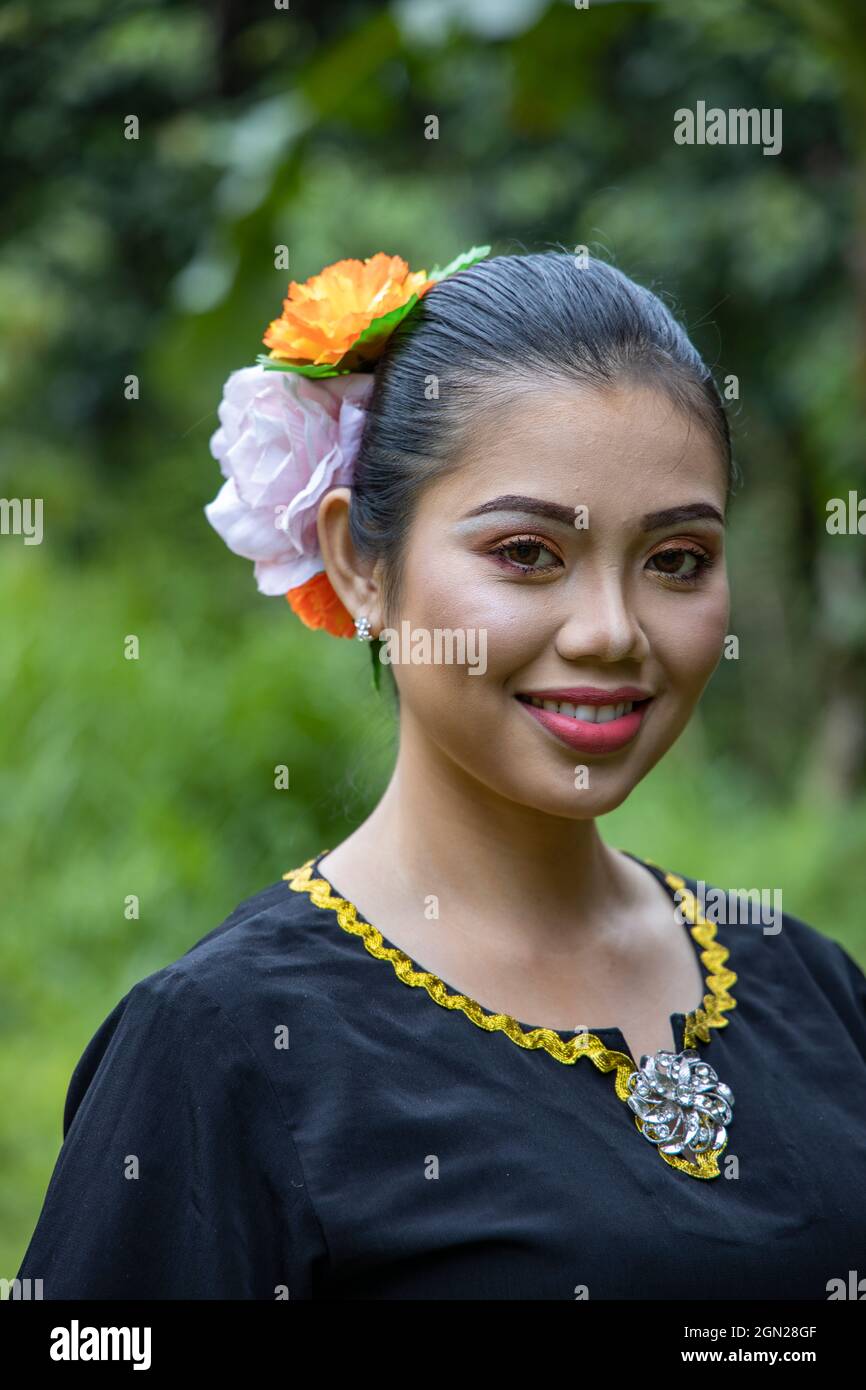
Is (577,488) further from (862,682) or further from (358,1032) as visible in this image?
(862,682)

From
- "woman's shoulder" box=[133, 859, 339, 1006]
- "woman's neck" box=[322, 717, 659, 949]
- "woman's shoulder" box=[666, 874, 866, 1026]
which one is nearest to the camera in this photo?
"woman's shoulder" box=[133, 859, 339, 1006]

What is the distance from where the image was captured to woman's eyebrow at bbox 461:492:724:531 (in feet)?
5.97

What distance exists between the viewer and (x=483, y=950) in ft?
6.47

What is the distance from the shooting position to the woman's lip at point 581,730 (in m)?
1.84

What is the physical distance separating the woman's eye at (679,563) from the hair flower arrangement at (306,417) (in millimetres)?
466

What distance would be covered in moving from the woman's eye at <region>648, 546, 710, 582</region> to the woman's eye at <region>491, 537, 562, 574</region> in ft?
0.45

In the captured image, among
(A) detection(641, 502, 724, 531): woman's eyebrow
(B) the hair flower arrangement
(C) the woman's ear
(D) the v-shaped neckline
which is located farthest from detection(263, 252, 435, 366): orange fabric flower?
(D) the v-shaped neckline

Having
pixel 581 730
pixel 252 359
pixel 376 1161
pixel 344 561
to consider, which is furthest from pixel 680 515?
pixel 252 359

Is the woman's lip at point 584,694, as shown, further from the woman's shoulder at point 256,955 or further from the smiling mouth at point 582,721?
the woman's shoulder at point 256,955

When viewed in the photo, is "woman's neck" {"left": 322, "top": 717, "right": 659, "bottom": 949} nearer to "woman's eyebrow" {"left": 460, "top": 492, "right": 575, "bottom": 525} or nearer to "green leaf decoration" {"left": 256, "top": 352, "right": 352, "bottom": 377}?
"woman's eyebrow" {"left": 460, "top": 492, "right": 575, "bottom": 525}

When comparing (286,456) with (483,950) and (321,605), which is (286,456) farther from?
(483,950)

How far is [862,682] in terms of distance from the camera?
25.7 ft

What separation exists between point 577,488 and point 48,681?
4.30 metres

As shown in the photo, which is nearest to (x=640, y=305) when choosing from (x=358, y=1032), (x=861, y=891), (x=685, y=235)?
(x=358, y=1032)
